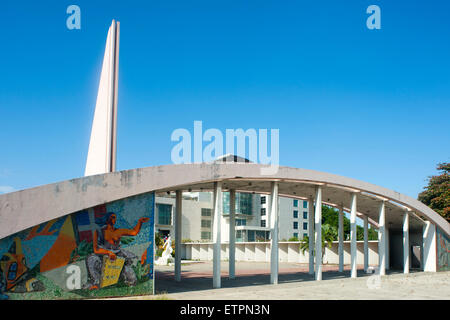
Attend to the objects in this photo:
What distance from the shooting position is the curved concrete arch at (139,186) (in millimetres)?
12273

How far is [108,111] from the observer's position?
22484 millimetres

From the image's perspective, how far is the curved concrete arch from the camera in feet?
40.3

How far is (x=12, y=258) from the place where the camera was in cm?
1232

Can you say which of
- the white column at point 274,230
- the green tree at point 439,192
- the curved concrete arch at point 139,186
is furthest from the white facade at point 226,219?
the white column at point 274,230

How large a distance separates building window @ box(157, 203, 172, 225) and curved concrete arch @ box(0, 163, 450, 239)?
144 ft

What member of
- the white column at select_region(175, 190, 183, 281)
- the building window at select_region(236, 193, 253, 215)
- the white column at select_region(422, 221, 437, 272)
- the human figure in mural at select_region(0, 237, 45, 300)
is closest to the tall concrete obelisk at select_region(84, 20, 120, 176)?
the white column at select_region(175, 190, 183, 281)

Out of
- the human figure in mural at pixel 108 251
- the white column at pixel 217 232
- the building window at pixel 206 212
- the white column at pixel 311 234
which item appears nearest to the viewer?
the human figure in mural at pixel 108 251

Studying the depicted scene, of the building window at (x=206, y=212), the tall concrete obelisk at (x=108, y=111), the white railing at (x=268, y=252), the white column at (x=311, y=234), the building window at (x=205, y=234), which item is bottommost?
the building window at (x=205, y=234)

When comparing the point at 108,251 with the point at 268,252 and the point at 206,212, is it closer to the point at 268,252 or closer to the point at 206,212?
the point at 268,252

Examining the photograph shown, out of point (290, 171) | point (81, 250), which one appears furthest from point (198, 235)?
point (81, 250)

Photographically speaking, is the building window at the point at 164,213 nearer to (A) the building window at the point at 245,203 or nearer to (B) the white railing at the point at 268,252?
(B) the white railing at the point at 268,252

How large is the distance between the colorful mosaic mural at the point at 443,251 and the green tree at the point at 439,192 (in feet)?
48.0
